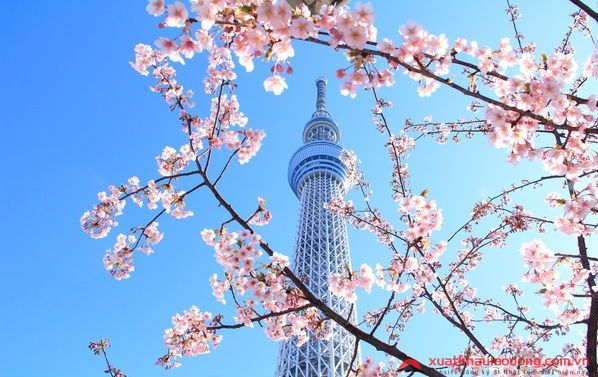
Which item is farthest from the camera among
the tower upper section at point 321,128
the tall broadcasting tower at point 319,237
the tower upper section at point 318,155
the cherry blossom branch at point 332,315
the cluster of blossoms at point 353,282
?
the tower upper section at point 321,128

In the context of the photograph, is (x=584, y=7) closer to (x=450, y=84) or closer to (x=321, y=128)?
(x=450, y=84)

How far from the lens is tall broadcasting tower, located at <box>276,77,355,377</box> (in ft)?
97.9

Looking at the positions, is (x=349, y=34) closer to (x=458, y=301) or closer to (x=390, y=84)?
(x=390, y=84)

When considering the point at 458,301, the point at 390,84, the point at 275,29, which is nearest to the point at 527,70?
the point at 390,84

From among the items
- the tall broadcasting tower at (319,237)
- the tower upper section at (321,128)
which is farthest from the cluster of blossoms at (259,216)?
the tower upper section at (321,128)

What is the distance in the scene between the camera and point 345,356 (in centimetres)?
2981

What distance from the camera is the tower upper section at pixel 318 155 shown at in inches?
1774

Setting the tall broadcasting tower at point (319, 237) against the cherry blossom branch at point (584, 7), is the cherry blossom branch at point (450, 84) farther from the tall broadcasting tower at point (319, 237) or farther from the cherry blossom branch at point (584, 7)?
the tall broadcasting tower at point (319, 237)

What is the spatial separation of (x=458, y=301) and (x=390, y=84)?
396 centimetres

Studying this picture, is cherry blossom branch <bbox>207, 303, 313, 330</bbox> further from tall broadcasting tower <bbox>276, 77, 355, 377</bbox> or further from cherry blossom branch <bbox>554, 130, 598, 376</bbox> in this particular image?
tall broadcasting tower <bbox>276, 77, 355, 377</bbox>

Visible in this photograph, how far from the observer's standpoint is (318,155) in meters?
45.6

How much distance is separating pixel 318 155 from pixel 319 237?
391 inches

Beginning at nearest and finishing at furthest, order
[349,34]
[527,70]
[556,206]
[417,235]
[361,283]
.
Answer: [349,34] < [527,70] < [556,206] < [361,283] < [417,235]

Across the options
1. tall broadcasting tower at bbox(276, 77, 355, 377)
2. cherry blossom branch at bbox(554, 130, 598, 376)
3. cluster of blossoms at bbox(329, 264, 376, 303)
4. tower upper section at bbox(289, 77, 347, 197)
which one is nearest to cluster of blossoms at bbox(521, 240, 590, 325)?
cherry blossom branch at bbox(554, 130, 598, 376)
